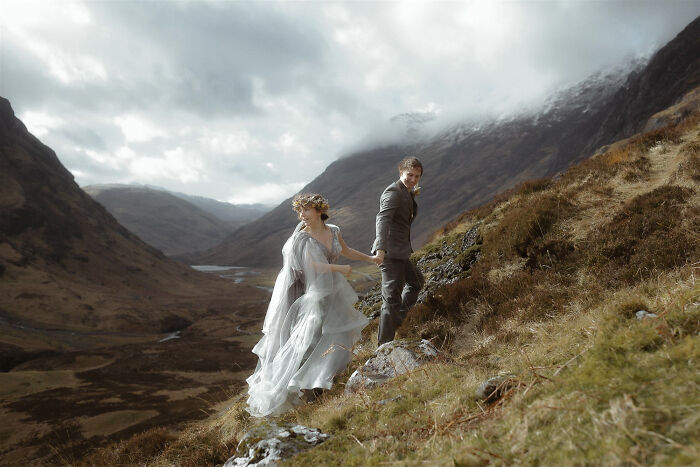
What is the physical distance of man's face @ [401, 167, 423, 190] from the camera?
19.0 ft

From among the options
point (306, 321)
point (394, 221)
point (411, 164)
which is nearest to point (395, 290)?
point (394, 221)

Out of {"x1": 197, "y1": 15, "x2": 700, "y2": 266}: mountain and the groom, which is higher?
{"x1": 197, "y1": 15, "x2": 700, "y2": 266}: mountain

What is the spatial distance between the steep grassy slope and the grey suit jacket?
1554 mm

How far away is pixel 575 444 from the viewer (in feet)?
5.79

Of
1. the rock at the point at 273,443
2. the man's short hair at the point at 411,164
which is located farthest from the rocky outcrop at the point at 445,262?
the rock at the point at 273,443

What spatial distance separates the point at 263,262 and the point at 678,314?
516 feet

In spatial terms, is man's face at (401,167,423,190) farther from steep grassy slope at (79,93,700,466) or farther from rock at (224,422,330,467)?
rock at (224,422,330,467)

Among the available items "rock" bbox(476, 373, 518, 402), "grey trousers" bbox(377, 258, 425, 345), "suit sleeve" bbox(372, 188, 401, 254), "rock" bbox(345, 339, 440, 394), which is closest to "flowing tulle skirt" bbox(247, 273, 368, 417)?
"rock" bbox(345, 339, 440, 394)

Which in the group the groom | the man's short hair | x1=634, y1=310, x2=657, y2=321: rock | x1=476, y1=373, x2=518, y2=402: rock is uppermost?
the man's short hair

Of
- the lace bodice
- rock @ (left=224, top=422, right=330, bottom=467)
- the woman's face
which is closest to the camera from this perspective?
rock @ (left=224, top=422, right=330, bottom=467)

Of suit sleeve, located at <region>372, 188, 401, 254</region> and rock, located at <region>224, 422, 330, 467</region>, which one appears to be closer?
rock, located at <region>224, 422, 330, 467</region>

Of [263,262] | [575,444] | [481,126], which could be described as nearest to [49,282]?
[575,444]

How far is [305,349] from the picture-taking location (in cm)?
518

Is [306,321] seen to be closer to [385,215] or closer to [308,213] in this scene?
[308,213]
